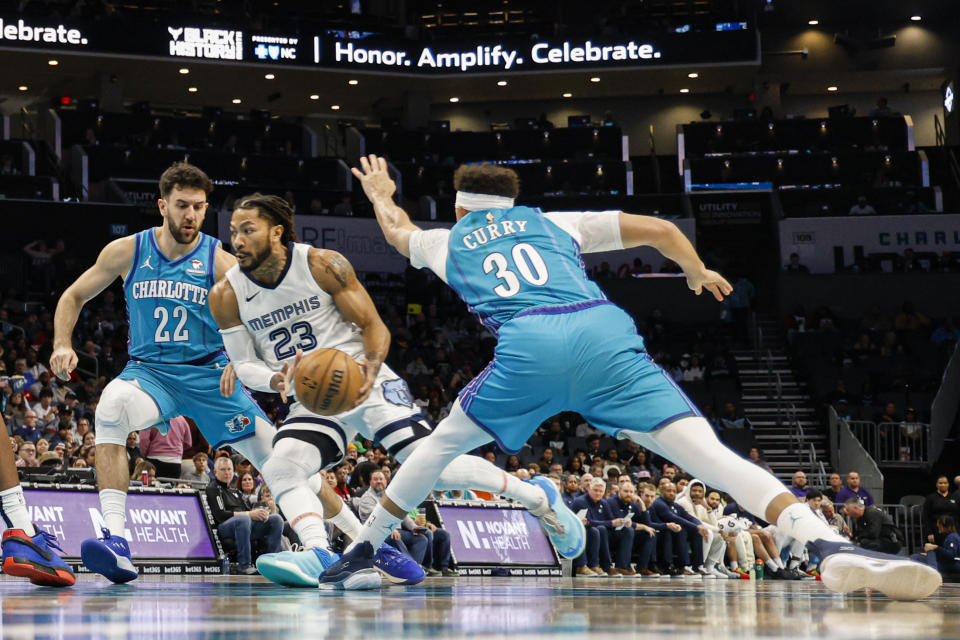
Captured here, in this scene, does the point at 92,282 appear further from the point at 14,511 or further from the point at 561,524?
the point at 561,524

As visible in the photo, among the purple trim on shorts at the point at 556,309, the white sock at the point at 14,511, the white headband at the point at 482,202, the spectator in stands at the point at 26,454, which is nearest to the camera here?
the purple trim on shorts at the point at 556,309

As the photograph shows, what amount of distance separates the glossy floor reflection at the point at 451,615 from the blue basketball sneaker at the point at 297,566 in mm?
313

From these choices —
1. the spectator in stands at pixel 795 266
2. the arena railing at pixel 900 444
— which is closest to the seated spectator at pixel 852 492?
the arena railing at pixel 900 444

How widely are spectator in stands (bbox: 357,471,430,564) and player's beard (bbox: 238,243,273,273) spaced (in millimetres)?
6176

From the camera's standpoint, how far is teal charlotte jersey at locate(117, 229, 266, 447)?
6973 millimetres

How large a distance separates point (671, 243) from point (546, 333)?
751mm

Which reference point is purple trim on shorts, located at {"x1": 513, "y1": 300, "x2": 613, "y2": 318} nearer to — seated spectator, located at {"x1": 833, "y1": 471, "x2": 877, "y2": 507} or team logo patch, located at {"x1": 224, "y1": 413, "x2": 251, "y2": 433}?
team logo patch, located at {"x1": 224, "y1": 413, "x2": 251, "y2": 433}

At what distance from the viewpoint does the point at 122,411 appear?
681 cm

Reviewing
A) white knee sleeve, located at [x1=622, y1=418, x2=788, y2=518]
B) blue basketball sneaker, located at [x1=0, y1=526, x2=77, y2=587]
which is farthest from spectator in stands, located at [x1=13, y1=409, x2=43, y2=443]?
white knee sleeve, located at [x1=622, y1=418, x2=788, y2=518]

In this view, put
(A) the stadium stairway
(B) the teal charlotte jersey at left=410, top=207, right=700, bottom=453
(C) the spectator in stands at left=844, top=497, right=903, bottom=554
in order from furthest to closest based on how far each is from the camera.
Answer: (A) the stadium stairway, (C) the spectator in stands at left=844, top=497, right=903, bottom=554, (B) the teal charlotte jersey at left=410, top=207, right=700, bottom=453

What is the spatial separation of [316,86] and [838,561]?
1281 inches

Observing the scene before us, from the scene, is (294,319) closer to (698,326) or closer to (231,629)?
(231,629)

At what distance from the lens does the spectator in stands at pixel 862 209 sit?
2886 cm

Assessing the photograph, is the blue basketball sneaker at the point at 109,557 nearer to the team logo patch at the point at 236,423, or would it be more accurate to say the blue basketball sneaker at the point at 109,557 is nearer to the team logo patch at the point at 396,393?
the team logo patch at the point at 236,423
